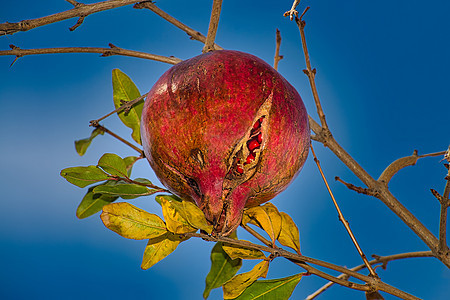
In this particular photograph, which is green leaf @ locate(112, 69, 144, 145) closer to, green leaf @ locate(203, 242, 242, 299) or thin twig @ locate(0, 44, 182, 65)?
thin twig @ locate(0, 44, 182, 65)

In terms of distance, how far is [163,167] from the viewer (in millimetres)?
494

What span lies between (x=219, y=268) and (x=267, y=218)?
0.53ft

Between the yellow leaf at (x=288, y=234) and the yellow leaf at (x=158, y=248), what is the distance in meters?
0.14

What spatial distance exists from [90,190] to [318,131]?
0.40 m

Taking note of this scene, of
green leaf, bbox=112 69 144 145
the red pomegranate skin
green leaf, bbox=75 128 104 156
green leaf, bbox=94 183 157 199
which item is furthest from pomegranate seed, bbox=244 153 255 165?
green leaf, bbox=75 128 104 156

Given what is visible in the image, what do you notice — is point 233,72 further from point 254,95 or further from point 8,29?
point 8,29

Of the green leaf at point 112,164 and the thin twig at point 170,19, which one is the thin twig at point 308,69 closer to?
the thin twig at point 170,19

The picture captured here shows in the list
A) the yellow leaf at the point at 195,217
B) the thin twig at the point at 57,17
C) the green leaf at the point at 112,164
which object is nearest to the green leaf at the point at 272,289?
the yellow leaf at the point at 195,217

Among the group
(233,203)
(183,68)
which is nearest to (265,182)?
(233,203)

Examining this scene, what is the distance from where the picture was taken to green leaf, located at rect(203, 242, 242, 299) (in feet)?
2.15

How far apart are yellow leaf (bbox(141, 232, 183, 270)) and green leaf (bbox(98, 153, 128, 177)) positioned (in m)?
0.13

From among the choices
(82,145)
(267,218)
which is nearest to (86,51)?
(82,145)

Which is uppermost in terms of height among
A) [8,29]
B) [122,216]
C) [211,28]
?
[211,28]

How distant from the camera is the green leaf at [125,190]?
0.59m
